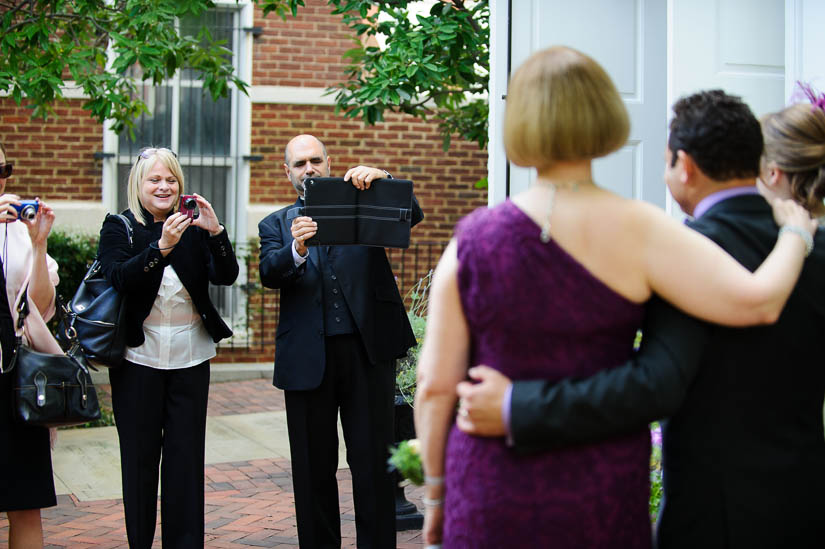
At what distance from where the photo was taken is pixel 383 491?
4188 millimetres

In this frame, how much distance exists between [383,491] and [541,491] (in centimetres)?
239

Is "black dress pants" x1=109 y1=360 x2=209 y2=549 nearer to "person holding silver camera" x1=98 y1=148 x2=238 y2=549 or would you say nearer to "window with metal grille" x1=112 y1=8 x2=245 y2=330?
"person holding silver camera" x1=98 y1=148 x2=238 y2=549

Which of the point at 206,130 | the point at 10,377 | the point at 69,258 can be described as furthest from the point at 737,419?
the point at 206,130

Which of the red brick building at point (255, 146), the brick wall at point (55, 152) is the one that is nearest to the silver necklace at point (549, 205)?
the red brick building at point (255, 146)

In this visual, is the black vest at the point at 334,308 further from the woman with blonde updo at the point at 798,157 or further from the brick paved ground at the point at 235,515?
the woman with blonde updo at the point at 798,157

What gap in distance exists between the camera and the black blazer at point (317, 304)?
407cm

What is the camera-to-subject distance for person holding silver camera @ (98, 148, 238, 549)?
4.11 meters

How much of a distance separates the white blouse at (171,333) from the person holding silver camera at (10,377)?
45 cm

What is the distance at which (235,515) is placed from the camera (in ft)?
17.6

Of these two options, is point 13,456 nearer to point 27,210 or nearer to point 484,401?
point 27,210

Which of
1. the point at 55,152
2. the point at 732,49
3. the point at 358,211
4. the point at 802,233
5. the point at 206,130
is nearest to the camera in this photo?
the point at 802,233

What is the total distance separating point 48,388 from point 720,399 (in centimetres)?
282

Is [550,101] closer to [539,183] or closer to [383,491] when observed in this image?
[539,183]

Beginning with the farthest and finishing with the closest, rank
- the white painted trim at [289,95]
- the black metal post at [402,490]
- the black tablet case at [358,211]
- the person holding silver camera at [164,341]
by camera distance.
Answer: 1. the white painted trim at [289,95]
2. the black metal post at [402,490]
3. the person holding silver camera at [164,341]
4. the black tablet case at [358,211]
